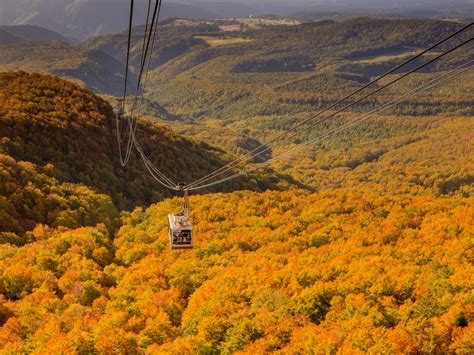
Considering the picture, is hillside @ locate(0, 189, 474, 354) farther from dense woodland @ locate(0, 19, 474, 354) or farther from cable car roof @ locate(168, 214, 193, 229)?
cable car roof @ locate(168, 214, 193, 229)

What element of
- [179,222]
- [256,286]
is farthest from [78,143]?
[179,222]

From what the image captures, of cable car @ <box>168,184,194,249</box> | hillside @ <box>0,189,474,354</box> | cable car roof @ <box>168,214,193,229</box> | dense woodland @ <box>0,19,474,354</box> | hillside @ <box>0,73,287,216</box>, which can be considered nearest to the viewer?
cable car @ <box>168,184,194,249</box>

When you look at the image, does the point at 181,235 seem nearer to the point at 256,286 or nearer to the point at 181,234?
the point at 181,234

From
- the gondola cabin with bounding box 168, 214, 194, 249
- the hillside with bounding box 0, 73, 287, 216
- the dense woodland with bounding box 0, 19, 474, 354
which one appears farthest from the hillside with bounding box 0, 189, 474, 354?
the hillside with bounding box 0, 73, 287, 216

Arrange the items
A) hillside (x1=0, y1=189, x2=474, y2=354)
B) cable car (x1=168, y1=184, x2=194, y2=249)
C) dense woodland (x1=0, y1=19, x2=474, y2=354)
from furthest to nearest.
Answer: dense woodland (x1=0, y1=19, x2=474, y2=354) < hillside (x1=0, y1=189, x2=474, y2=354) < cable car (x1=168, y1=184, x2=194, y2=249)

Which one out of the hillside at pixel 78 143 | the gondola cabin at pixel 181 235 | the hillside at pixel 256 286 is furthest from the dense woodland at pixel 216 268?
the gondola cabin at pixel 181 235

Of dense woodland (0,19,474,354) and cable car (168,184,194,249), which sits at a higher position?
cable car (168,184,194,249)

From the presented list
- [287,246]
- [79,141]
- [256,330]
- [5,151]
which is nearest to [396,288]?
[256,330]
